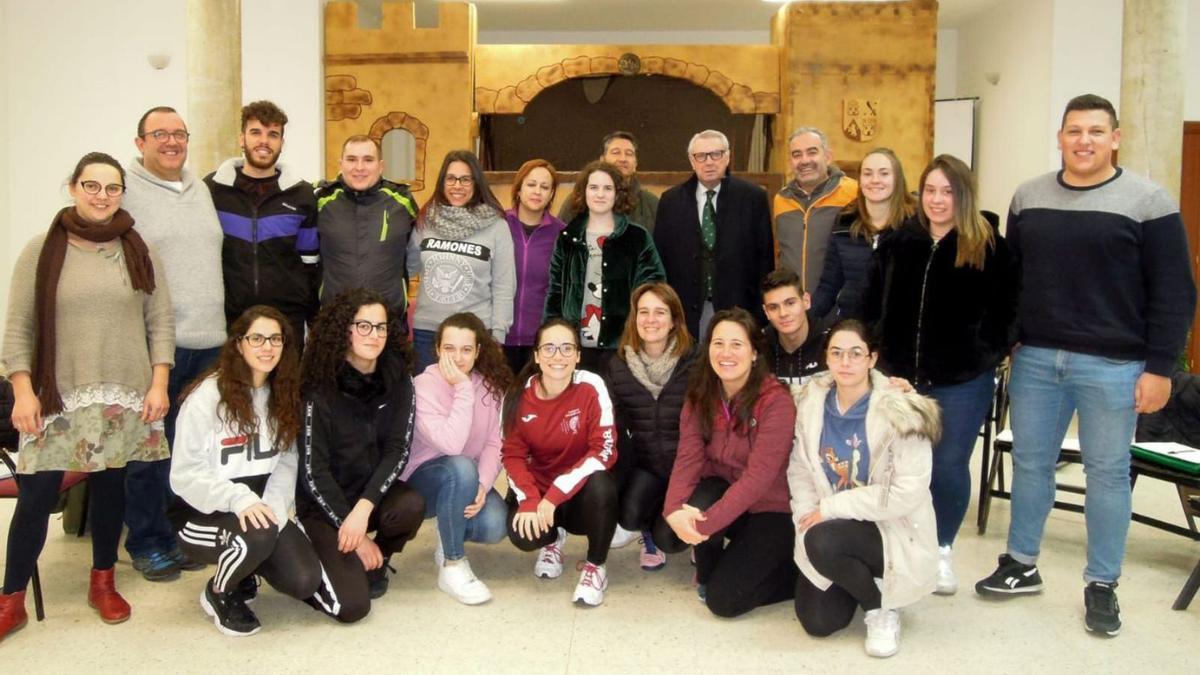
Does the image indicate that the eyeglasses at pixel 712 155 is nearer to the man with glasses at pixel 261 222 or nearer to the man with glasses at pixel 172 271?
the man with glasses at pixel 261 222

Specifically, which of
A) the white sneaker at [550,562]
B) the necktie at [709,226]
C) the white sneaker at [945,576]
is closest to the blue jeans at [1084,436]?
the white sneaker at [945,576]

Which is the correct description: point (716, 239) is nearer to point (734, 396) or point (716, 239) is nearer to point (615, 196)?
point (615, 196)

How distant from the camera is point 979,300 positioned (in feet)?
10.5

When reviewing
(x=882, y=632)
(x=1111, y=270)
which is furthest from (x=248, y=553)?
(x=1111, y=270)

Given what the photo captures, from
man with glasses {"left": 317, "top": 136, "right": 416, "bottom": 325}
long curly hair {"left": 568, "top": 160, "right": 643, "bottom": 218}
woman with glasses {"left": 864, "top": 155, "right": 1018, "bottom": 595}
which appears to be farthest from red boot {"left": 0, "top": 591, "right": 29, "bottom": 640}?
woman with glasses {"left": 864, "top": 155, "right": 1018, "bottom": 595}

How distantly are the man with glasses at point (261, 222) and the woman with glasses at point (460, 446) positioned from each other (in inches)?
26.4

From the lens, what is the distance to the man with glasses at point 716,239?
4.17 m

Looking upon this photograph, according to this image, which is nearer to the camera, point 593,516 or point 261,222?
point 593,516

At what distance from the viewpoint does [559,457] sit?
3.55 meters

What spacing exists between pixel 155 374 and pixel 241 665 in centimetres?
103

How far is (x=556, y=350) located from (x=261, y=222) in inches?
49.6

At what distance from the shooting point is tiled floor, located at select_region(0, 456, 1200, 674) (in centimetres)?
286

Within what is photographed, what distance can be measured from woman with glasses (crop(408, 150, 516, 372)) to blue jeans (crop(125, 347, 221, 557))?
85cm

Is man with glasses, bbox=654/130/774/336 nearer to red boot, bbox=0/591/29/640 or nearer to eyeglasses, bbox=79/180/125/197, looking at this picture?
eyeglasses, bbox=79/180/125/197
